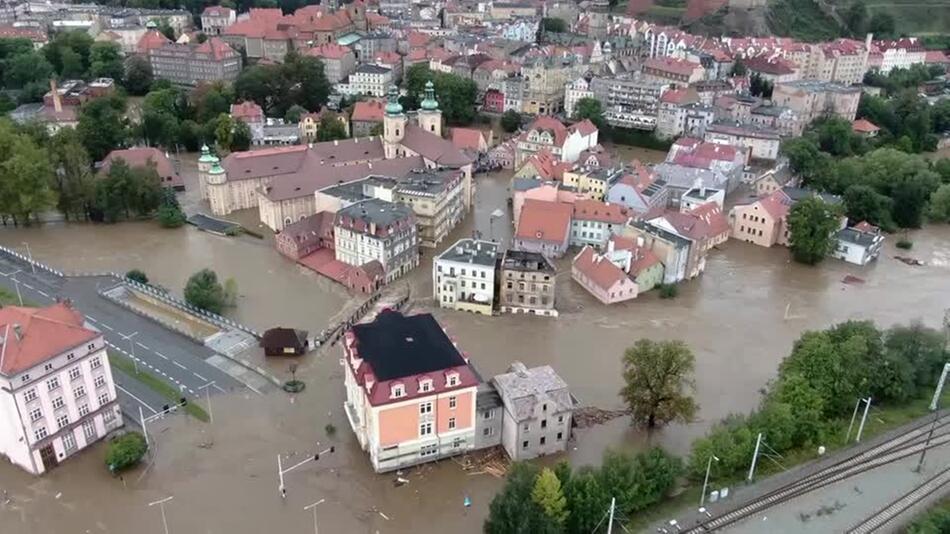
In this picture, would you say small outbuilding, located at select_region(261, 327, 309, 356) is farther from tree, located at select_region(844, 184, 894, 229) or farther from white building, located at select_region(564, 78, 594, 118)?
white building, located at select_region(564, 78, 594, 118)

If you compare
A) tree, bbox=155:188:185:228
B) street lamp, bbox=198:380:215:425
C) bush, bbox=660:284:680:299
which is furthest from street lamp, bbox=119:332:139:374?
bush, bbox=660:284:680:299

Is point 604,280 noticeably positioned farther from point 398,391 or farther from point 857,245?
point 398,391

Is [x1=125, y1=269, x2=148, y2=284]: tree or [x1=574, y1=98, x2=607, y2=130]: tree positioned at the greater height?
[x1=574, y1=98, x2=607, y2=130]: tree

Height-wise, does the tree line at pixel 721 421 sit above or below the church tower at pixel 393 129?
below

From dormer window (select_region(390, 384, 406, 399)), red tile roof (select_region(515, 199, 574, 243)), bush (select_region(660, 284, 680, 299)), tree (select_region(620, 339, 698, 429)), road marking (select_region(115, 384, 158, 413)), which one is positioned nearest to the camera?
dormer window (select_region(390, 384, 406, 399))

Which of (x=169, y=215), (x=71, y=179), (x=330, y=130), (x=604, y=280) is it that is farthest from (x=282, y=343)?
(x=330, y=130)

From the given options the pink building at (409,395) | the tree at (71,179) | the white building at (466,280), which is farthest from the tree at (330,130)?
the pink building at (409,395)

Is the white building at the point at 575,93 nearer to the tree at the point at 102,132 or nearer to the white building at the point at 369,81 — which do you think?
the white building at the point at 369,81

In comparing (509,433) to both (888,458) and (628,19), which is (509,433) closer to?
(888,458)
